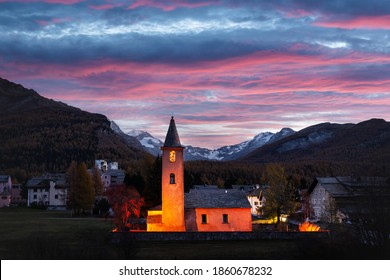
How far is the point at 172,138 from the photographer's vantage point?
60.9 metres

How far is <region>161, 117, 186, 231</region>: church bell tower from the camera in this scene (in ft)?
196

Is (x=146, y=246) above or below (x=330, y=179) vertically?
below

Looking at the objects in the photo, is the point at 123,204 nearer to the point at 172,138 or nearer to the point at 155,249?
the point at 172,138

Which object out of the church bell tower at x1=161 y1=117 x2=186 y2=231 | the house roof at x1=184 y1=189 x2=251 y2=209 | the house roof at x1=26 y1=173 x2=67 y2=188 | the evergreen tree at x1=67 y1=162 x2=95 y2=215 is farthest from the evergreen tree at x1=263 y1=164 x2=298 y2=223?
the house roof at x1=26 y1=173 x2=67 y2=188

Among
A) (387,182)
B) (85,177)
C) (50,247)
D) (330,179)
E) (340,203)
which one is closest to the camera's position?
(50,247)

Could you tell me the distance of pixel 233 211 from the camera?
199 ft

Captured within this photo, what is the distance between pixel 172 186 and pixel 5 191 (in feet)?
334

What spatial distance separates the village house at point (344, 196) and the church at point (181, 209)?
32.9 feet

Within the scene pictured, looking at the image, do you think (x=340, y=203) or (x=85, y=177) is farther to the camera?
(x=85, y=177)

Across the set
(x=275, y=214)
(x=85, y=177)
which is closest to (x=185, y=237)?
(x=275, y=214)

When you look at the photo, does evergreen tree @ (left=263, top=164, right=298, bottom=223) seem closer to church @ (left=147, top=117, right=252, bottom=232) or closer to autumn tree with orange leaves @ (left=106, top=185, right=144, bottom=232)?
church @ (left=147, top=117, right=252, bottom=232)

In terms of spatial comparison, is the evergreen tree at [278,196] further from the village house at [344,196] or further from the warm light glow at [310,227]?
the warm light glow at [310,227]
